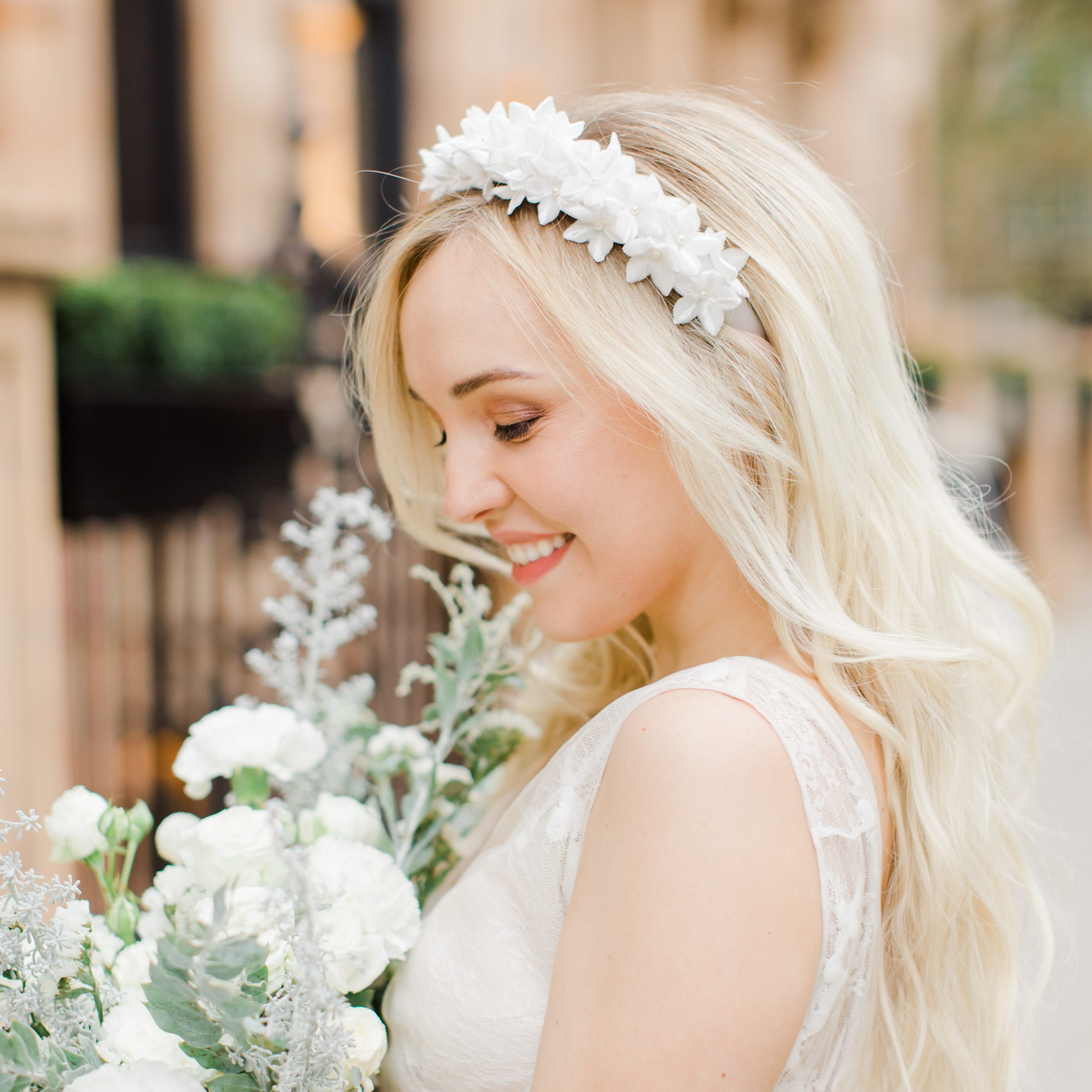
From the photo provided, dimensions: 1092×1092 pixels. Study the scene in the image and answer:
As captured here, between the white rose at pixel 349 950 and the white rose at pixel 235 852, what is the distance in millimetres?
103

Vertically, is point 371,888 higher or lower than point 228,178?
lower

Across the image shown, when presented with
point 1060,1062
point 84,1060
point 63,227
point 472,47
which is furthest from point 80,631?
point 472,47

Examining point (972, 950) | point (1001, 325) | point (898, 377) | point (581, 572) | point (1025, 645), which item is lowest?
point (972, 950)

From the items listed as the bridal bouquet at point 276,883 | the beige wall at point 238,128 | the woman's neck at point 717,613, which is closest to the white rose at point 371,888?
the bridal bouquet at point 276,883

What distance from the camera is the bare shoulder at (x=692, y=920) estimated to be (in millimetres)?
1071

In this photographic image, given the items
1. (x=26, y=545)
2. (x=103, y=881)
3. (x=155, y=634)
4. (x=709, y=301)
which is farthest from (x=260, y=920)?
(x=155, y=634)

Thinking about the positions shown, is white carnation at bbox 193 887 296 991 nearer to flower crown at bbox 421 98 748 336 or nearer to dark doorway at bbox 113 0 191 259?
flower crown at bbox 421 98 748 336

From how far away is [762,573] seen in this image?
137 cm

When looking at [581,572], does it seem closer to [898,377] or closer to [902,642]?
[902,642]

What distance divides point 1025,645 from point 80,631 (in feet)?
10.5

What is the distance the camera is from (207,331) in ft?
16.0

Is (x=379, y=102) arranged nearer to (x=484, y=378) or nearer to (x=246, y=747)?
(x=484, y=378)

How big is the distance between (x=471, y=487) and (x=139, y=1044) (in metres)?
0.79

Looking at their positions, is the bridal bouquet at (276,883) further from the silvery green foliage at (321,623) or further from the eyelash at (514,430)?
the eyelash at (514,430)
